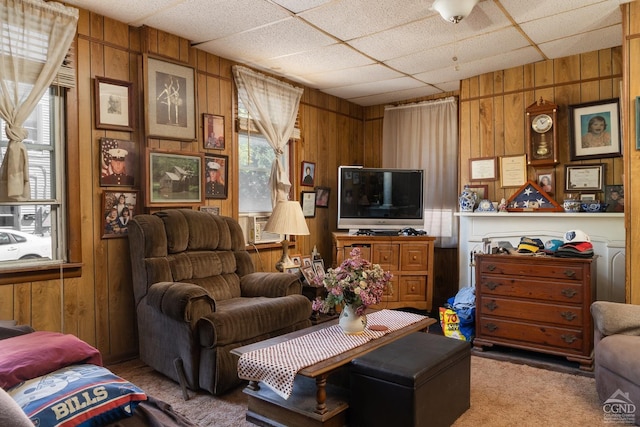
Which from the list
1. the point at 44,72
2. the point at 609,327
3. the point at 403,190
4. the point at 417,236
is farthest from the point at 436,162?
the point at 44,72

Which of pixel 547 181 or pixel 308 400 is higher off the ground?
pixel 547 181

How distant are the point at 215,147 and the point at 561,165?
124 inches

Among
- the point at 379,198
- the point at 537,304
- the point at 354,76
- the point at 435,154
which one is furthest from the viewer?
the point at 435,154

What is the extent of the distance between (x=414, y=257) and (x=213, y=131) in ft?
7.83

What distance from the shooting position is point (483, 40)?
12.0ft

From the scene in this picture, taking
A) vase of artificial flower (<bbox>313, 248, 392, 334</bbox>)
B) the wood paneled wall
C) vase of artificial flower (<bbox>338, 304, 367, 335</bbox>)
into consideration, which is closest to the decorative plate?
vase of artificial flower (<bbox>313, 248, 392, 334</bbox>)

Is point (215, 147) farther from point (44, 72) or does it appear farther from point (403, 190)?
point (403, 190)

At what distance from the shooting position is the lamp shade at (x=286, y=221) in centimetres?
410

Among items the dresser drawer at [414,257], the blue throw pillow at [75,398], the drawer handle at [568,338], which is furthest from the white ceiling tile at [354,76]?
the blue throw pillow at [75,398]

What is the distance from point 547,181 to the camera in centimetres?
419

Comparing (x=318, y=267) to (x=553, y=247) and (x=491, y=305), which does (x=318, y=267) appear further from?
(x=553, y=247)

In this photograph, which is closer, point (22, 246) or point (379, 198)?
point (22, 246)

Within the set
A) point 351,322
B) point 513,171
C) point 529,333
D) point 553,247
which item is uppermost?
point 513,171

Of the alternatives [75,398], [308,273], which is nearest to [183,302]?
[75,398]
